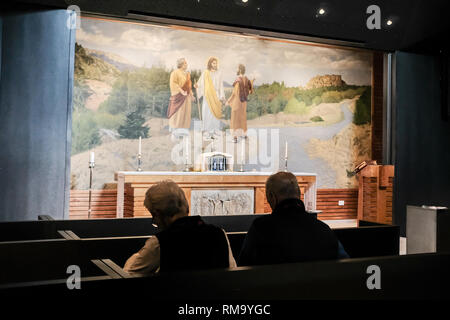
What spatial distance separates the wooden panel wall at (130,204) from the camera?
322 inches

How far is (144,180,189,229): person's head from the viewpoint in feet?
8.39

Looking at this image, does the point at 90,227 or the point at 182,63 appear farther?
the point at 182,63

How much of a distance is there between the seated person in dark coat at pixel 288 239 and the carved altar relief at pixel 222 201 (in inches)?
220

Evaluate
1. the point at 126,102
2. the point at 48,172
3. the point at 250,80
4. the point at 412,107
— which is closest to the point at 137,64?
the point at 126,102

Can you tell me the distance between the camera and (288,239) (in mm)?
2693

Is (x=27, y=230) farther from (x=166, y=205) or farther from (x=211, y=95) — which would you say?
(x=211, y=95)

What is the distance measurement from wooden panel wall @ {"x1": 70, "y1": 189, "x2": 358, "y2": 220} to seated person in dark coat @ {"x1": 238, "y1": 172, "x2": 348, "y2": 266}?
209 inches

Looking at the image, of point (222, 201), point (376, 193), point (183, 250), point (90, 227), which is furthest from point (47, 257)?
point (376, 193)

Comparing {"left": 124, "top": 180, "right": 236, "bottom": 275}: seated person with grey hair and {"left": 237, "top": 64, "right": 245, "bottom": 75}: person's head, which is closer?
{"left": 124, "top": 180, "right": 236, "bottom": 275}: seated person with grey hair

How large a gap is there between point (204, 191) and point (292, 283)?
6.05 metres

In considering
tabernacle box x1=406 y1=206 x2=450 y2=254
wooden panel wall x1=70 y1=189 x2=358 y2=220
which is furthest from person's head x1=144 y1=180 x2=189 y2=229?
wooden panel wall x1=70 y1=189 x2=358 y2=220

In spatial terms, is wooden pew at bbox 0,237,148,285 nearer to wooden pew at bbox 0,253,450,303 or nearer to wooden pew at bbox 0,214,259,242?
wooden pew at bbox 0,214,259,242

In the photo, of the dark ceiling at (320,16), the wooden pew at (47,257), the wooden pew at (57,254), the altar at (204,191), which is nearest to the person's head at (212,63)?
the dark ceiling at (320,16)
